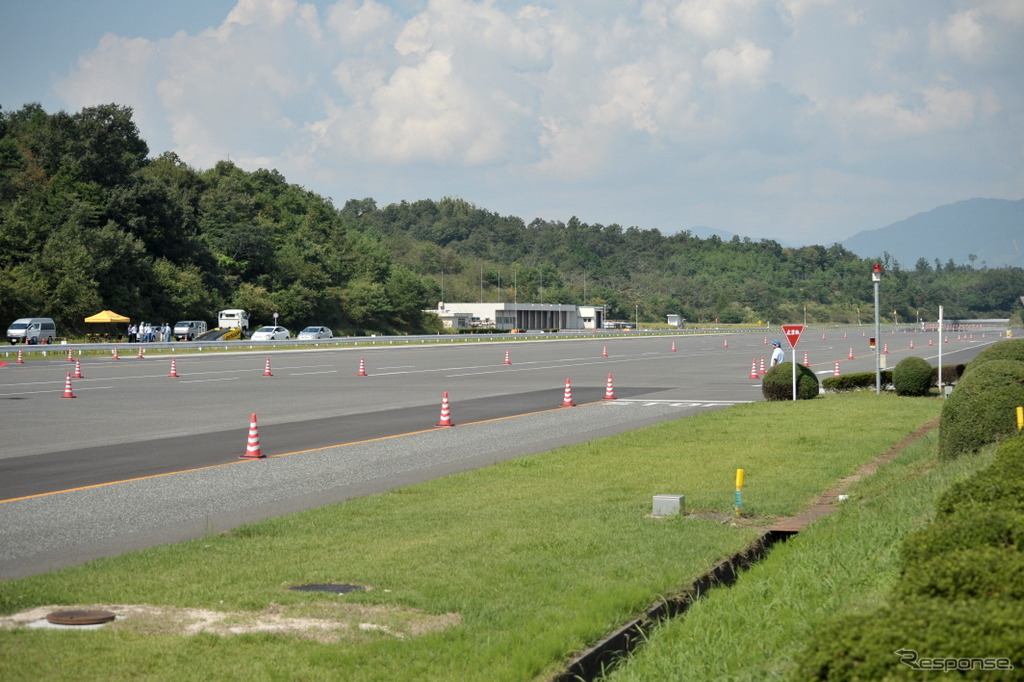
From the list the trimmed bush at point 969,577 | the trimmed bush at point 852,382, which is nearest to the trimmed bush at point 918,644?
the trimmed bush at point 969,577

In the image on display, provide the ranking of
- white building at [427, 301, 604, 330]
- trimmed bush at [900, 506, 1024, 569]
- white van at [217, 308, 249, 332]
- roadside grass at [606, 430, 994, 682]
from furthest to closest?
white building at [427, 301, 604, 330] → white van at [217, 308, 249, 332] → roadside grass at [606, 430, 994, 682] → trimmed bush at [900, 506, 1024, 569]

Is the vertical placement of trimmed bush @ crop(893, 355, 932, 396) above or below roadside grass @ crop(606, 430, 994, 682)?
above

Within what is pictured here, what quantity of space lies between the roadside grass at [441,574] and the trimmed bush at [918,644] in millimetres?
2689

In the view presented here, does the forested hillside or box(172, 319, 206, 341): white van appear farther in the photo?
box(172, 319, 206, 341): white van

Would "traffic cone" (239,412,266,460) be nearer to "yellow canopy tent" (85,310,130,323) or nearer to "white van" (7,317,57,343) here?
"white van" (7,317,57,343)

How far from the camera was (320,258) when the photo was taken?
120 meters

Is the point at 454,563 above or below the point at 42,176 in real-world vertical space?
below

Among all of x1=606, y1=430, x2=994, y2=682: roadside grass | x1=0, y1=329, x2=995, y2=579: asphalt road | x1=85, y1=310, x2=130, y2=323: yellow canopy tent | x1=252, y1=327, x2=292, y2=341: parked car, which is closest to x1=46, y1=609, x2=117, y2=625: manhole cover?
x1=0, y1=329, x2=995, y2=579: asphalt road

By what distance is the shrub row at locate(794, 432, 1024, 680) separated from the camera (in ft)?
10.7

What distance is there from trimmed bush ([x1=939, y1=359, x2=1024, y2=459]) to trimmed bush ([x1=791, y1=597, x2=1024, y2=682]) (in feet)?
32.2

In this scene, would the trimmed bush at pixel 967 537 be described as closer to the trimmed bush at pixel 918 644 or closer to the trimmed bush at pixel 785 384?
the trimmed bush at pixel 918 644

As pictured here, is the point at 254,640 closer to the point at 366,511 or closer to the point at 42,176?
the point at 366,511

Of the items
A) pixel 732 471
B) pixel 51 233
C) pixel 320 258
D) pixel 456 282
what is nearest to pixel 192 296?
pixel 51 233

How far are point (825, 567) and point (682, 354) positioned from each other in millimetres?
53920
